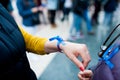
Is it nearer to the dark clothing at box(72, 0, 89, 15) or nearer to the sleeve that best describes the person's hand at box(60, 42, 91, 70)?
the sleeve

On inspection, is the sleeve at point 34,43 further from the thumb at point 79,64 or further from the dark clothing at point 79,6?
the dark clothing at point 79,6

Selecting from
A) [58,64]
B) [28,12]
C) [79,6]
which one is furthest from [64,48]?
[79,6]

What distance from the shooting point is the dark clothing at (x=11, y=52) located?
1.22m

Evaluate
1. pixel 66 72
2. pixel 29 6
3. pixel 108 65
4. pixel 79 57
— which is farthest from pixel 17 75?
pixel 29 6

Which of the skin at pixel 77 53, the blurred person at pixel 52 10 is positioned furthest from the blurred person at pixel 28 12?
the skin at pixel 77 53

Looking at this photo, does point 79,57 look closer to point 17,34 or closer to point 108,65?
point 108,65

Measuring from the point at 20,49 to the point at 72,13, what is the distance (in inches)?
185

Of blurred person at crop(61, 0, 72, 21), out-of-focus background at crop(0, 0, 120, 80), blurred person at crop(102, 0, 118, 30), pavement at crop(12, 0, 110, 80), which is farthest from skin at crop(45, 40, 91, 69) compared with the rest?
blurred person at crop(61, 0, 72, 21)

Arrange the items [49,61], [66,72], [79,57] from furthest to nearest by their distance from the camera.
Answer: [49,61], [66,72], [79,57]

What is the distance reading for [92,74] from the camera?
1.23 meters

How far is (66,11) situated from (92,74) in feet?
18.0

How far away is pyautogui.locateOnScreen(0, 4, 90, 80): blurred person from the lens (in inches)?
46.9

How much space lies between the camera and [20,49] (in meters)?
1.28

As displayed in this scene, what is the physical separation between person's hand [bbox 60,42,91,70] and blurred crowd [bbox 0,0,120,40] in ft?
10.2
